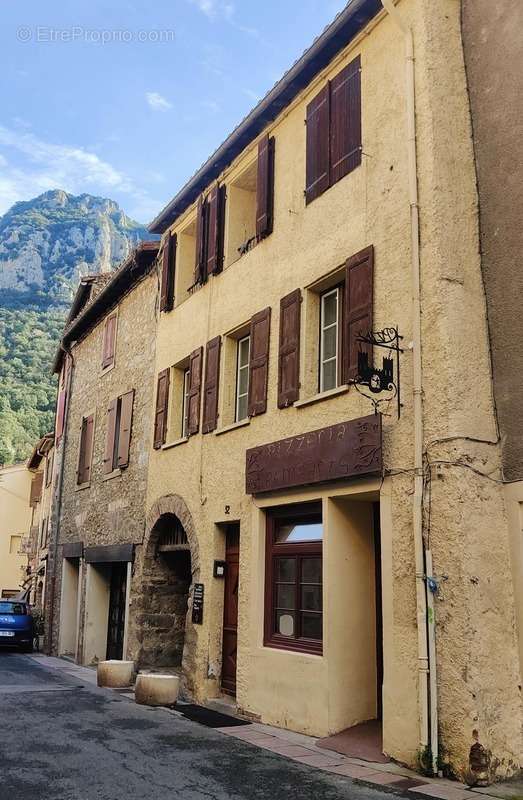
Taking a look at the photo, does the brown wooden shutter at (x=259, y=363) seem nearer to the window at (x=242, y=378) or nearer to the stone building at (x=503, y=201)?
the window at (x=242, y=378)

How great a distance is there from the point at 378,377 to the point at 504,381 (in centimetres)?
116

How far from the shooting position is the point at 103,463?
608 inches

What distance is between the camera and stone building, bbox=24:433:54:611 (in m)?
22.8

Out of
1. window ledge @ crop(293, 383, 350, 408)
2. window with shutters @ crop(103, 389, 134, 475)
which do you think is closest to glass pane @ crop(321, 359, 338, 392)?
window ledge @ crop(293, 383, 350, 408)

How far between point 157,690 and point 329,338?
5.07 m

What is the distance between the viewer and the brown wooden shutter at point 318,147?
8953 millimetres

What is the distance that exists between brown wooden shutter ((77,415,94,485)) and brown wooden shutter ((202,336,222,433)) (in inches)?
257

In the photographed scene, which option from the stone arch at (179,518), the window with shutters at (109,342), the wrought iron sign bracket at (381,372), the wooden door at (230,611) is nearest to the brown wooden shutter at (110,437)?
the window with shutters at (109,342)

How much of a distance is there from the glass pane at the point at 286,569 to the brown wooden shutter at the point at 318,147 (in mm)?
4471

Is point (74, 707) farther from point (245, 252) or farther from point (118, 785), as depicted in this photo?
point (245, 252)

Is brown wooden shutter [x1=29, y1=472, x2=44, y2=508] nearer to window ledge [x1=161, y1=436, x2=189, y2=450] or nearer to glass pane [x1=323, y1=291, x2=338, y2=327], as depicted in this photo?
window ledge [x1=161, y1=436, x2=189, y2=450]

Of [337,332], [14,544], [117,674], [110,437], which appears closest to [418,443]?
[337,332]

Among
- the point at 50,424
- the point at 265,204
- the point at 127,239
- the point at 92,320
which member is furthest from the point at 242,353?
the point at 127,239

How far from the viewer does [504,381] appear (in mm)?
6652
